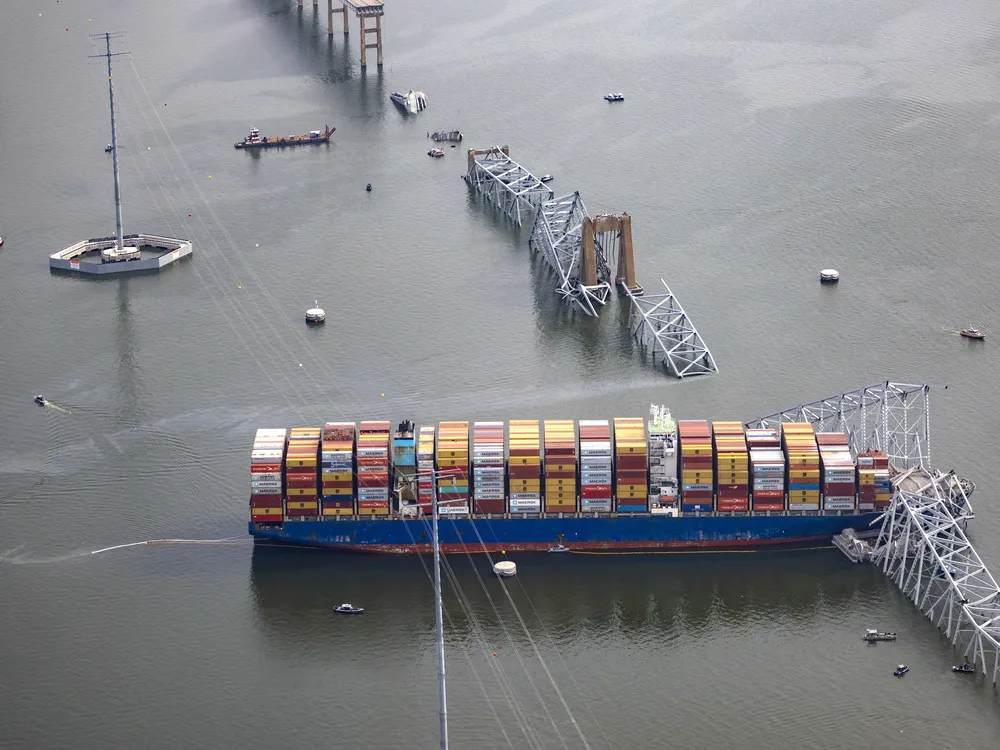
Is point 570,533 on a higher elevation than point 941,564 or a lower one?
lower

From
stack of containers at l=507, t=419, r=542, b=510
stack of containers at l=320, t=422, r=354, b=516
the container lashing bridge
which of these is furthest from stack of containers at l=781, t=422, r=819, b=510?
stack of containers at l=320, t=422, r=354, b=516

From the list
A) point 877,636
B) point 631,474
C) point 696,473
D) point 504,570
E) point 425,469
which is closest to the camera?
point 877,636

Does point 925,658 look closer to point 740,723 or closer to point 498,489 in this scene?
point 740,723

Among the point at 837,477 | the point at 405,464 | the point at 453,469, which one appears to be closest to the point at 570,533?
the point at 453,469

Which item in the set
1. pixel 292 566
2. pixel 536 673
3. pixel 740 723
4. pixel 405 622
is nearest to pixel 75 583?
pixel 292 566

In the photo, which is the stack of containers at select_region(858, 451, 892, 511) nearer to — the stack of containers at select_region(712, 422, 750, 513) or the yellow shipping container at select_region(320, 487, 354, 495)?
the stack of containers at select_region(712, 422, 750, 513)

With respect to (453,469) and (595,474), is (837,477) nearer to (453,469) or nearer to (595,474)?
(595,474)
